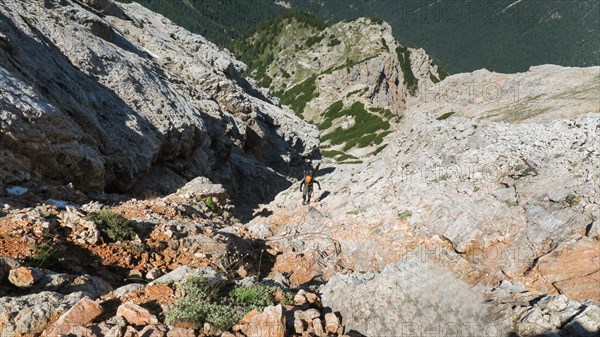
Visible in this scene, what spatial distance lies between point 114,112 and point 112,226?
1621cm

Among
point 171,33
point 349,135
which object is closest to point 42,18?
point 171,33

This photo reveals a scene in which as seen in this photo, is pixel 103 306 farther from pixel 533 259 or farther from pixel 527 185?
pixel 527 185

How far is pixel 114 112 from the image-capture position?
93.6ft

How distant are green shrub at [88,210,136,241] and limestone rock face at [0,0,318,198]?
6630 mm

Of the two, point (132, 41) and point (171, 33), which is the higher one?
point (171, 33)

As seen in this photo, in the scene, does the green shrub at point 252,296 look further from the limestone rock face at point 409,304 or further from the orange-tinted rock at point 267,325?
the limestone rock face at point 409,304

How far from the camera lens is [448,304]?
9.52 meters

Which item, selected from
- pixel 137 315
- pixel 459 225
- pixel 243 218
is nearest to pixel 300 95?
pixel 243 218

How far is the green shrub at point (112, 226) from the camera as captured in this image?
49.1 ft

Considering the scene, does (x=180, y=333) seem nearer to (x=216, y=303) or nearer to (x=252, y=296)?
(x=216, y=303)

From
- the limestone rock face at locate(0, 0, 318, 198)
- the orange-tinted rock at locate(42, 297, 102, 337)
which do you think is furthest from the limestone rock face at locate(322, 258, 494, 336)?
the limestone rock face at locate(0, 0, 318, 198)

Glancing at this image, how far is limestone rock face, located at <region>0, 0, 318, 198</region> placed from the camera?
67.6 feet

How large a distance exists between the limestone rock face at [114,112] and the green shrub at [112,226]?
21.8 ft

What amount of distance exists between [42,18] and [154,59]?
46.4 ft
